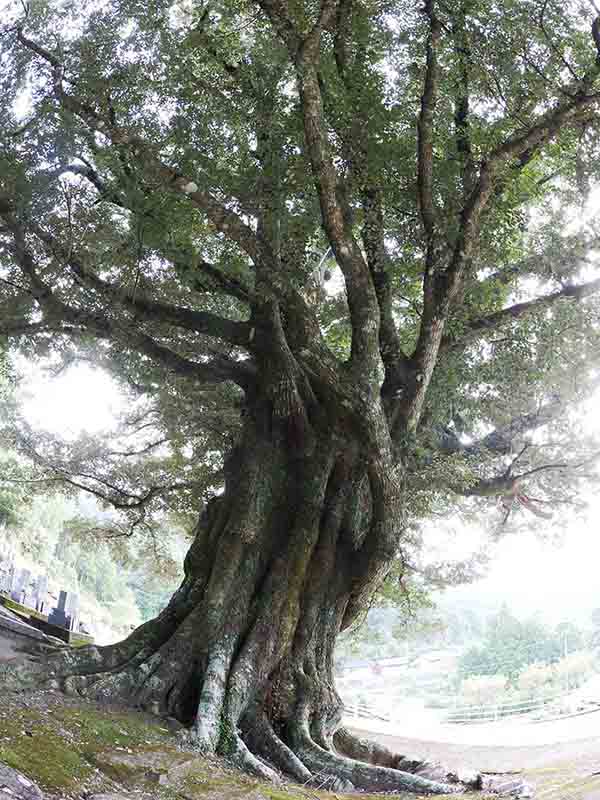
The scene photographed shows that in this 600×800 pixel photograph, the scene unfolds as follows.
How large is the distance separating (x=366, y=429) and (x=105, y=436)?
809 cm

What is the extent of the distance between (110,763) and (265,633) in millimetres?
2826

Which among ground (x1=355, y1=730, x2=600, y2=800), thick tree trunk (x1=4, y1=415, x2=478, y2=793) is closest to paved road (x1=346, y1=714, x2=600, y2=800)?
ground (x1=355, y1=730, x2=600, y2=800)

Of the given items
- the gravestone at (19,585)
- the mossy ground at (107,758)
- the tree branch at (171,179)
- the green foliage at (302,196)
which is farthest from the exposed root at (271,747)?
the gravestone at (19,585)

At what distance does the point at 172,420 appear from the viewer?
1150 cm

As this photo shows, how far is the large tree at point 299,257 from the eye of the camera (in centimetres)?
715

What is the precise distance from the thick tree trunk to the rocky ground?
1.26 feet

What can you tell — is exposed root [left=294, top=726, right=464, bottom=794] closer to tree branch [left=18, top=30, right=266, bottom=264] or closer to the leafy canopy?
the leafy canopy

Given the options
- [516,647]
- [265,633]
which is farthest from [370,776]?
[516,647]

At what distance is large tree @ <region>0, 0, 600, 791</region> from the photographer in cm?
715

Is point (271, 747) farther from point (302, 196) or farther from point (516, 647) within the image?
point (516, 647)

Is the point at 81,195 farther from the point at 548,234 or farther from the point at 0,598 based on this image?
the point at 548,234

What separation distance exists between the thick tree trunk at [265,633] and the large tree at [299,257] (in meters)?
0.03

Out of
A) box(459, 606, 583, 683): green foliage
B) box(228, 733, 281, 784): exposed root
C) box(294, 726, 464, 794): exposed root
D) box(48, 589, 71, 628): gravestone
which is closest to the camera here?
box(228, 733, 281, 784): exposed root

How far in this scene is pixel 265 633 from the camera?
6.85 meters
